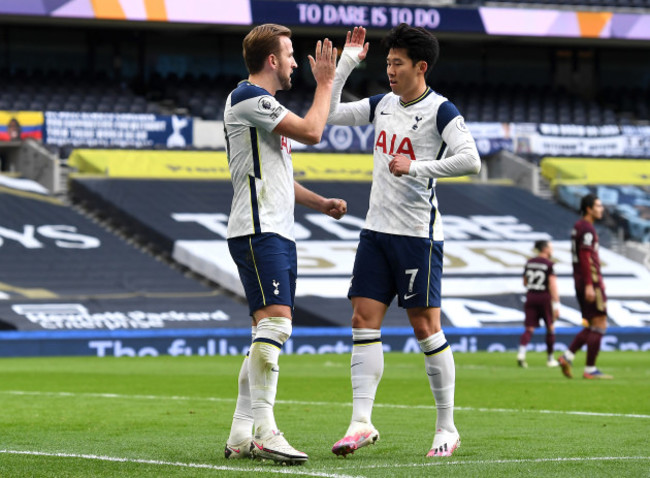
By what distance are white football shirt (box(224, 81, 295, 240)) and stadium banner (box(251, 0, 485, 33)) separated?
2994 cm

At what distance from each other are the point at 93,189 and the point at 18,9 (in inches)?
257

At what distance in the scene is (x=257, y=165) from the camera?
6852 millimetres

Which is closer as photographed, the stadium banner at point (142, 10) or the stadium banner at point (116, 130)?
the stadium banner at point (116, 130)

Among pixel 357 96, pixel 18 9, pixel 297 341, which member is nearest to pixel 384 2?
pixel 357 96

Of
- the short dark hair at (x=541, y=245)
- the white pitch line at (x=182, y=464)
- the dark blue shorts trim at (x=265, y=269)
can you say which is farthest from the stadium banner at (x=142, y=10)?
the dark blue shorts trim at (x=265, y=269)

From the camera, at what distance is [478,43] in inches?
1734

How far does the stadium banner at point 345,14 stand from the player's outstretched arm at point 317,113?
1177 inches

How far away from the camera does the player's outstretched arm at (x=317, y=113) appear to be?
670 centimetres

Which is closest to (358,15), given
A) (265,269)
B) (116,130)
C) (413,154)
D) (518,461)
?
(116,130)

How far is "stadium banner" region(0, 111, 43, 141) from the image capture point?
33594mm

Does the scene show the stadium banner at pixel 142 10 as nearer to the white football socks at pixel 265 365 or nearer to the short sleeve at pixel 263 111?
the short sleeve at pixel 263 111

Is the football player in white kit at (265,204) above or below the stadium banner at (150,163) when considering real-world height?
above

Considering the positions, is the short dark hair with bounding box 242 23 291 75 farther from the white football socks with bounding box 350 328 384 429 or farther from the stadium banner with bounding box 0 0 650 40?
the stadium banner with bounding box 0 0 650 40

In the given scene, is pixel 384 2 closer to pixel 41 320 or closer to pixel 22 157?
pixel 22 157
